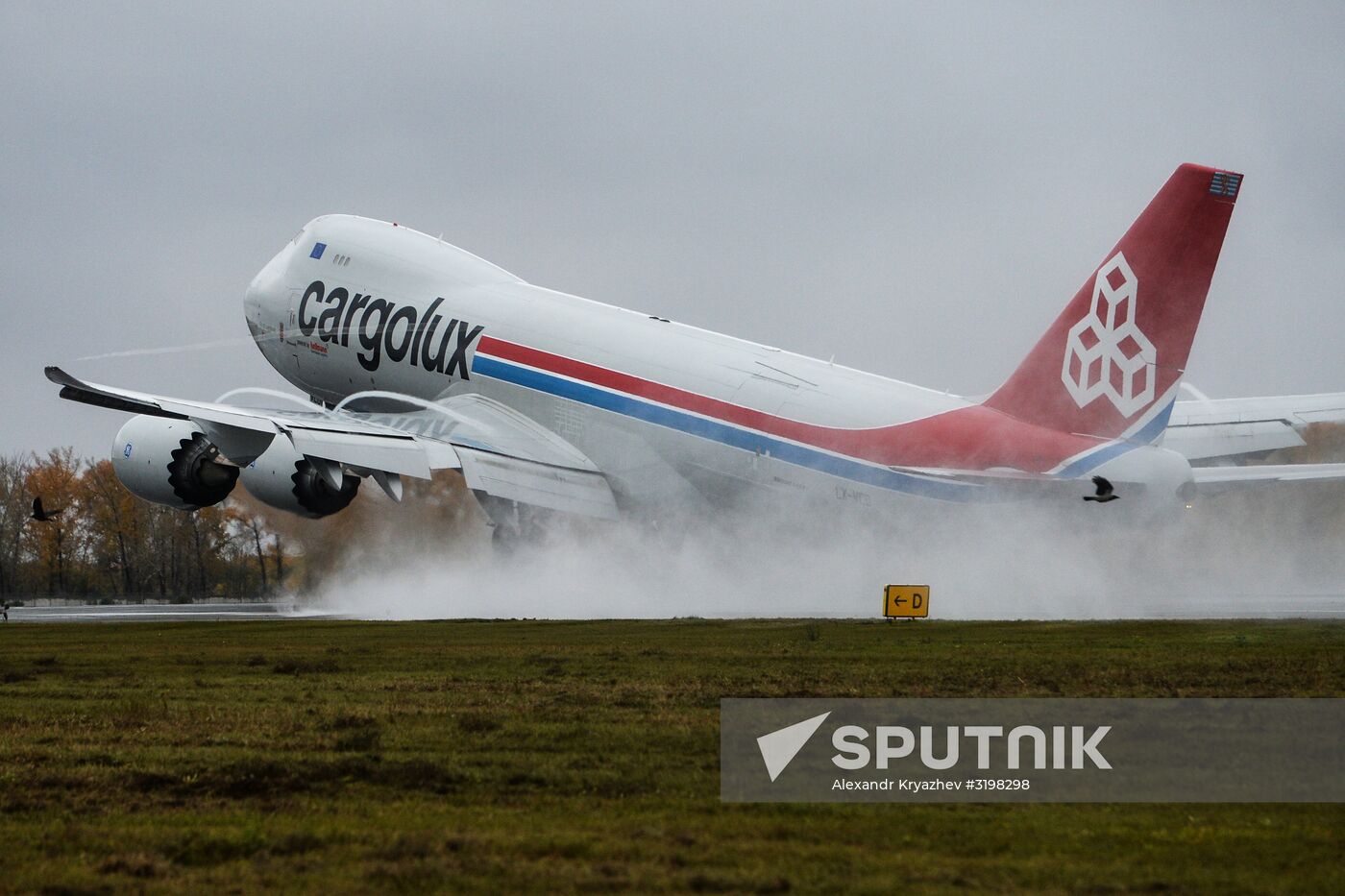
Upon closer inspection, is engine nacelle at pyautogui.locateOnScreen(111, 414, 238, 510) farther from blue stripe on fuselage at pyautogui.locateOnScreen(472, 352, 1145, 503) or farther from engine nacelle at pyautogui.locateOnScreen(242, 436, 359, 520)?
blue stripe on fuselage at pyautogui.locateOnScreen(472, 352, 1145, 503)

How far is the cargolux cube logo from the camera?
27.5 m

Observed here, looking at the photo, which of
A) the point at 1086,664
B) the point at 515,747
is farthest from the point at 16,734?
the point at 1086,664

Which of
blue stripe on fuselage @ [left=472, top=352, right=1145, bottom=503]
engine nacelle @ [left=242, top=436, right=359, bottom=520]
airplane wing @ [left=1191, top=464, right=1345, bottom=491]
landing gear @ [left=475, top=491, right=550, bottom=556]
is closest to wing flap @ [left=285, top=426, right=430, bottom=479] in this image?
engine nacelle @ [left=242, top=436, right=359, bottom=520]

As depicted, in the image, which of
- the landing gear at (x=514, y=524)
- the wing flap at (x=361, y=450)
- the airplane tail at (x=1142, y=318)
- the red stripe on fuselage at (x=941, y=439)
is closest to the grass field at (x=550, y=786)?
the red stripe on fuselage at (x=941, y=439)

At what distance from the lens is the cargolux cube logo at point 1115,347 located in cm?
2755

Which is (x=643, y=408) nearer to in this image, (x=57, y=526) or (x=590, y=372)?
(x=590, y=372)

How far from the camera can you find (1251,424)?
3222 cm

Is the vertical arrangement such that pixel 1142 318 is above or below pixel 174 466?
above

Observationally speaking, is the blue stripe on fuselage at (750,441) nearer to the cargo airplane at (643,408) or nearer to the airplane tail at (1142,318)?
the cargo airplane at (643,408)

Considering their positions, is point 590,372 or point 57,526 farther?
point 57,526

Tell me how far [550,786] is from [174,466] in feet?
90.6

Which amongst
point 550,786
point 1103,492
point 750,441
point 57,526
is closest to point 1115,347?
point 1103,492

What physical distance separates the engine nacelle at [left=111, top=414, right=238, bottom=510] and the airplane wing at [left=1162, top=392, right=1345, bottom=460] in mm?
22201

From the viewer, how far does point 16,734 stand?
13906 millimetres
